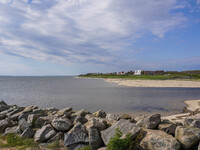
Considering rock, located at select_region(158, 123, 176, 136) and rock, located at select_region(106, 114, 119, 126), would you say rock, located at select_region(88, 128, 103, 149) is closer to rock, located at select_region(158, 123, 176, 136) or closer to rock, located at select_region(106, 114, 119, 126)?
rock, located at select_region(106, 114, 119, 126)

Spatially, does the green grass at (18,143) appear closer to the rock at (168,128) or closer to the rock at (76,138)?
the rock at (76,138)

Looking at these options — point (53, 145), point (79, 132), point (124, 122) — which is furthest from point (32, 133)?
point (124, 122)

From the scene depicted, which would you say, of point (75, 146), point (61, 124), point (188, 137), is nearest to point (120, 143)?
point (75, 146)

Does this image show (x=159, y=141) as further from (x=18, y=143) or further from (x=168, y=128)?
(x=18, y=143)

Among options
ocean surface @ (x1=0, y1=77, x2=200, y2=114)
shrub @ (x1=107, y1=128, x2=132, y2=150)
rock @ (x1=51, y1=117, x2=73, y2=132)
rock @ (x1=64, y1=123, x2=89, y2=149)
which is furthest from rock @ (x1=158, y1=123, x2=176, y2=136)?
ocean surface @ (x1=0, y1=77, x2=200, y2=114)

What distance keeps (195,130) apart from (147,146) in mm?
1768

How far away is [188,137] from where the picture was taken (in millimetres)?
5453

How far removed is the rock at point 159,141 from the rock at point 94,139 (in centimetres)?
169

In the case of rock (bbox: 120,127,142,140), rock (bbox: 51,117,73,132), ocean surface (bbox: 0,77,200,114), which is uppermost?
rock (bbox: 120,127,142,140)

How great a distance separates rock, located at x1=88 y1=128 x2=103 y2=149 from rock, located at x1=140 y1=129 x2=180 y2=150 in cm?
169

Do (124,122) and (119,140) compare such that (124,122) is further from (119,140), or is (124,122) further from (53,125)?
(53,125)

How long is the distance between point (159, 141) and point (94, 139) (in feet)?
8.09

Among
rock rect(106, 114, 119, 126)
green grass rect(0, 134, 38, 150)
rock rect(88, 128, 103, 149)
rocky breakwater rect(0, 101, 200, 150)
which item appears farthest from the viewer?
rock rect(106, 114, 119, 126)

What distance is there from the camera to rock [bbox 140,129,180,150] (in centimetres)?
533
